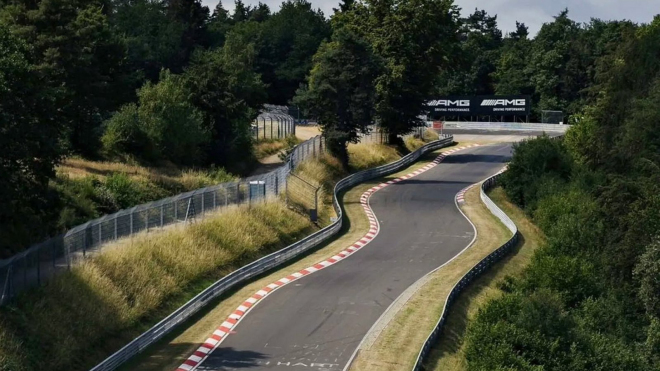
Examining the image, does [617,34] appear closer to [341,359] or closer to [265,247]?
[265,247]

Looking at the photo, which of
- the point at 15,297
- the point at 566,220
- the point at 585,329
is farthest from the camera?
the point at 566,220

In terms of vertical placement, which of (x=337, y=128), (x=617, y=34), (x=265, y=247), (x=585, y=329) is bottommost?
(x=585, y=329)

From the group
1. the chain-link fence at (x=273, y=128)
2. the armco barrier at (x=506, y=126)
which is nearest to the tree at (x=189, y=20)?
the armco barrier at (x=506, y=126)

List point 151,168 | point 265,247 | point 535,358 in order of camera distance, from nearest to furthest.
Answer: point 535,358, point 265,247, point 151,168

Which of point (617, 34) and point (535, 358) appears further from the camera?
point (617, 34)

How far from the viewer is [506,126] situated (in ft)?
379

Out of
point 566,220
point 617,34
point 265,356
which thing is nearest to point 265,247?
point 265,356

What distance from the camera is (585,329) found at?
130 ft

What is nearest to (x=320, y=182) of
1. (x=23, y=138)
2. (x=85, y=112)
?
(x=85, y=112)

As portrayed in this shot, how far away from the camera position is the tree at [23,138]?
28.4 meters

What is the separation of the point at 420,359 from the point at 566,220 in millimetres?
26920

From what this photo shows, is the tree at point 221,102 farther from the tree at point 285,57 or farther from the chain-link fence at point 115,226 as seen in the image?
the tree at point 285,57

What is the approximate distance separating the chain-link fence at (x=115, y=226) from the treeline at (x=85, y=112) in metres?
1.47

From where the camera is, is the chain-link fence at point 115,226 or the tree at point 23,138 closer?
the tree at point 23,138
